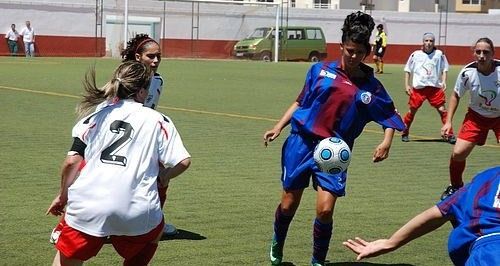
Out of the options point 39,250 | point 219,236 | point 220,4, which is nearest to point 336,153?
point 219,236

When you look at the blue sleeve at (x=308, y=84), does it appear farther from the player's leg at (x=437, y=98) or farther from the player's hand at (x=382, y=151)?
the player's leg at (x=437, y=98)

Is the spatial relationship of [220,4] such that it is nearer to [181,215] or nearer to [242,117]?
[242,117]

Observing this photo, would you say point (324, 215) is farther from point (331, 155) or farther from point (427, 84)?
point (427, 84)

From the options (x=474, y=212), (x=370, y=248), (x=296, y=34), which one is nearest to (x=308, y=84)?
(x=370, y=248)

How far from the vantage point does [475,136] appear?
34.8 ft

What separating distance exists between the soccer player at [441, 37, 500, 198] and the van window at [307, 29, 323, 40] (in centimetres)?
3983

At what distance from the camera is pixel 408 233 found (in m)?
4.16

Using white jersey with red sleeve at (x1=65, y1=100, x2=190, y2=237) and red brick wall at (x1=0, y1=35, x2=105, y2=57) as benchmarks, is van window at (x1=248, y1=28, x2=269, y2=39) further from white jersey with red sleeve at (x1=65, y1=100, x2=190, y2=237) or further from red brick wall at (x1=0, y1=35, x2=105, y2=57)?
white jersey with red sleeve at (x1=65, y1=100, x2=190, y2=237)

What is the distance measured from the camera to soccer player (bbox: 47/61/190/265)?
5.07 metres

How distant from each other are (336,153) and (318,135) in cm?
30

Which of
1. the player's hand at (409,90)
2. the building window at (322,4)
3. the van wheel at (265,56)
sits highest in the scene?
the building window at (322,4)

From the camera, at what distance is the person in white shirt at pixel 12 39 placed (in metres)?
45.5

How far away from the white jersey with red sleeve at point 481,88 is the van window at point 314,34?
131 feet

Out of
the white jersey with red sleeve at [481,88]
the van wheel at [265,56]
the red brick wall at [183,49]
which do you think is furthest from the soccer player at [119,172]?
the van wheel at [265,56]
